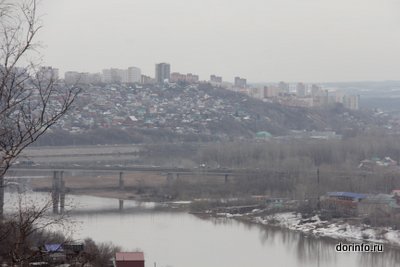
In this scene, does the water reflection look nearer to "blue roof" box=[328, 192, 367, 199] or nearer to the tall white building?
"blue roof" box=[328, 192, 367, 199]

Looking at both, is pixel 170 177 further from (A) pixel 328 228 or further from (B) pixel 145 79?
(B) pixel 145 79

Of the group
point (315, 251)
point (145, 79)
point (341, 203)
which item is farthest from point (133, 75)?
point (315, 251)

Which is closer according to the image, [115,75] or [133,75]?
[115,75]

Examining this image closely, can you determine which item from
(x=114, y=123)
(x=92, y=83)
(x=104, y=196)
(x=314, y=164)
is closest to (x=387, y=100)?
(x=92, y=83)

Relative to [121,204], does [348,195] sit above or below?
above

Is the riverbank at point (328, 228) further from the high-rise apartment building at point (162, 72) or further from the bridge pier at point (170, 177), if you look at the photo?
the high-rise apartment building at point (162, 72)

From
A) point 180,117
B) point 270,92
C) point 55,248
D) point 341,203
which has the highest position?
point 270,92

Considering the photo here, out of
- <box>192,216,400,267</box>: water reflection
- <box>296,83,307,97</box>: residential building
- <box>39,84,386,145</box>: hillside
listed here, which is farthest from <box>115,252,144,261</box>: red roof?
<box>296,83,307,97</box>: residential building

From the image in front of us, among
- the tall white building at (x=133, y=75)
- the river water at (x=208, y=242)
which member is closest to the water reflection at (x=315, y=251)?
the river water at (x=208, y=242)
